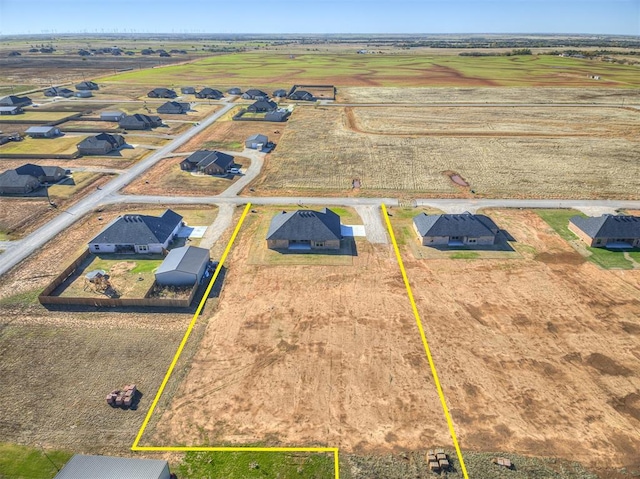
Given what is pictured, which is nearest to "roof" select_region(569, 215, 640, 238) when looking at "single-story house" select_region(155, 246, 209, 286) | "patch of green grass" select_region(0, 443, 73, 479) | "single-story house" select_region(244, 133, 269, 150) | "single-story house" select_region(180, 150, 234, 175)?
"single-story house" select_region(155, 246, 209, 286)

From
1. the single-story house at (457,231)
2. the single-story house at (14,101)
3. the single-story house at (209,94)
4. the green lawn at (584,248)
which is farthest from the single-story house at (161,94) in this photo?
the green lawn at (584,248)

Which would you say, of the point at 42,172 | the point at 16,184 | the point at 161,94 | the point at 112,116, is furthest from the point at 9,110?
the point at 16,184

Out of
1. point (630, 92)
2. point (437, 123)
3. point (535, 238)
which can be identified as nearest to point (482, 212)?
point (535, 238)

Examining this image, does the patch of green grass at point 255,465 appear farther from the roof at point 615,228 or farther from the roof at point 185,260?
the roof at point 615,228

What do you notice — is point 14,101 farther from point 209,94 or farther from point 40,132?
point 209,94

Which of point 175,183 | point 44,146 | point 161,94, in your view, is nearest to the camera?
point 175,183
